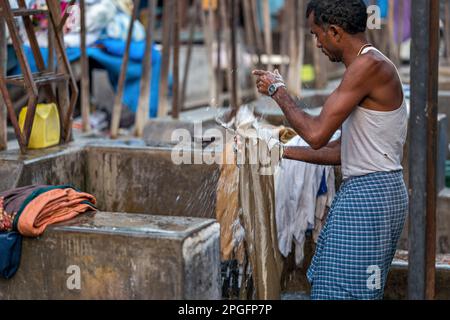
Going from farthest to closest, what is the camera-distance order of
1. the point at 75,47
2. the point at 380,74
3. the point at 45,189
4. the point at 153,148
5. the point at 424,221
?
the point at 75,47, the point at 153,148, the point at 45,189, the point at 380,74, the point at 424,221

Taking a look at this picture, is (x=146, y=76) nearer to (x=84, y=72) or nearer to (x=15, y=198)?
(x=84, y=72)

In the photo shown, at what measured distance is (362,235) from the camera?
380 centimetres

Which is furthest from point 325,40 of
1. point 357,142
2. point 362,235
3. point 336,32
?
point 362,235

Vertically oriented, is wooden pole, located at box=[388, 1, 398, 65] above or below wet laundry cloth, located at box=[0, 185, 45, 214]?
above

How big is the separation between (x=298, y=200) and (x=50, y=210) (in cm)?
160

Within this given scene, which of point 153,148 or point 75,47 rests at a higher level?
point 75,47

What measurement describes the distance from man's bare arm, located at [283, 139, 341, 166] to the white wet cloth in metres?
0.67

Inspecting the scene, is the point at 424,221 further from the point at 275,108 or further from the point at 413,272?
the point at 275,108

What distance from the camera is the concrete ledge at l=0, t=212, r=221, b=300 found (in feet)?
12.0

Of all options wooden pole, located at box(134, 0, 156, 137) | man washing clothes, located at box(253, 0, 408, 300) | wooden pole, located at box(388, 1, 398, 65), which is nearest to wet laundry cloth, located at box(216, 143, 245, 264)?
man washing clothes, located at box(253, 0, 408, 300)

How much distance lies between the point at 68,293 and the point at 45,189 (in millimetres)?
570

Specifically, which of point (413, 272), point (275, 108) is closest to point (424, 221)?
point (413, 272)

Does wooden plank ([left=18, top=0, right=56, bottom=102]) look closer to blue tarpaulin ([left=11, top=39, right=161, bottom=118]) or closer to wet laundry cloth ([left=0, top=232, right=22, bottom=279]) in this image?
wet laundry cloth ([left=0, top=232, right=22, bottom=279])

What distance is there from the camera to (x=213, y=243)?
12.7ft
